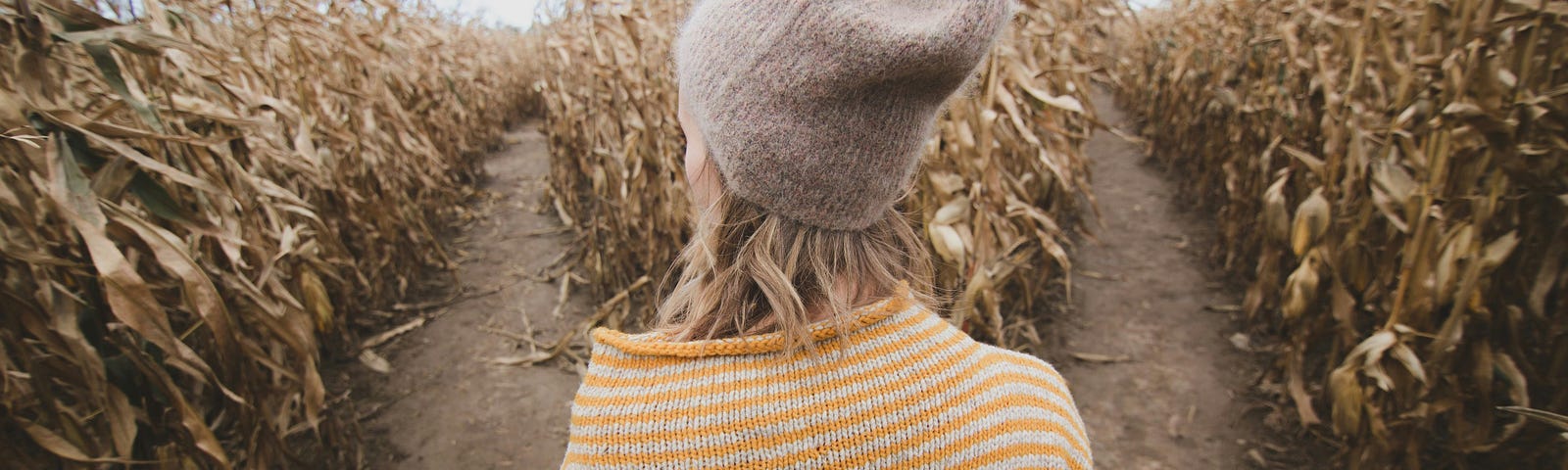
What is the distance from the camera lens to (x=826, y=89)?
70 cm

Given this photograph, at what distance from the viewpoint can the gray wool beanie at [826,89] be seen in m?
0.68

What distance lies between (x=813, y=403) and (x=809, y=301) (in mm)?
130

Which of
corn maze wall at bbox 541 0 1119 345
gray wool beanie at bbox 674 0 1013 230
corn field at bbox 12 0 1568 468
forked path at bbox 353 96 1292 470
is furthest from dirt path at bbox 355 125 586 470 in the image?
gray wool beanie at bbox 674 0 1013 230

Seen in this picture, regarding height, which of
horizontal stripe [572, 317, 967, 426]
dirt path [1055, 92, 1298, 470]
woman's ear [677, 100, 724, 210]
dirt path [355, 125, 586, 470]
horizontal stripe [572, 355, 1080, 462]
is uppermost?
woman's ear [677, 100, 724, 210]

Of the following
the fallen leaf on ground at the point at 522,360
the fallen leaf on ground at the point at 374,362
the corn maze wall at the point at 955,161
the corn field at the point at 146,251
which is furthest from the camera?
the fallen leaf on ground at the point at 522,360

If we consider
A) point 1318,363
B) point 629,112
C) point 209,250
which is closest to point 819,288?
point 209,250

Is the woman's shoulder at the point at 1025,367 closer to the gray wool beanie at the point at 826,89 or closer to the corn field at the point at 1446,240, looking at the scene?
the gray wool beanie at the point at 826,89

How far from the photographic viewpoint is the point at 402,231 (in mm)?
3844

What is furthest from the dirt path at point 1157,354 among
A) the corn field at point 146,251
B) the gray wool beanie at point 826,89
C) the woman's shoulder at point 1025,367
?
the corn field at point 146,251

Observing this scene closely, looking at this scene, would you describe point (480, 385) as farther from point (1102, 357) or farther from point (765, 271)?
point (765, 271)

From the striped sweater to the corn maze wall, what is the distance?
1096mm

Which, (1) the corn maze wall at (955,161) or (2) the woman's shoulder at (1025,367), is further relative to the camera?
(1) the corn maze wall at (955,161)

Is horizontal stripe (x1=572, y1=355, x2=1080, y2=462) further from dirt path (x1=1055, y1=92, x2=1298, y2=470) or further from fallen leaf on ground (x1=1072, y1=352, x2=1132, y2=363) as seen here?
fallen leaf on ground (x1=1072, y1=352, x2=1132, y2=363)

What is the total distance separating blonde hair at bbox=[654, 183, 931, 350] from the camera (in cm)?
79
